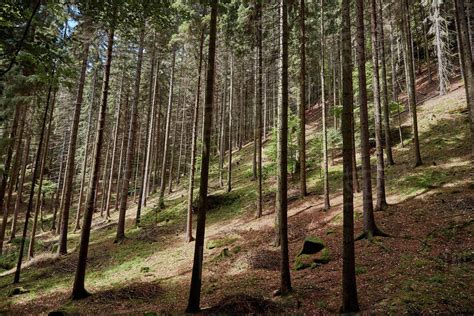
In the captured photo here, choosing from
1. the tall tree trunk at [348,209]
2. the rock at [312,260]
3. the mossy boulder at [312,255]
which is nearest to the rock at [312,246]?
the mossy boulder at [312,255]

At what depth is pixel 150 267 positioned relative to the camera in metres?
14.7

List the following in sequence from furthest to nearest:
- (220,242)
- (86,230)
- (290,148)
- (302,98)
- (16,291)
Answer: (290,148) < (302,98) < (220,242) < (16,291) < (86,230)

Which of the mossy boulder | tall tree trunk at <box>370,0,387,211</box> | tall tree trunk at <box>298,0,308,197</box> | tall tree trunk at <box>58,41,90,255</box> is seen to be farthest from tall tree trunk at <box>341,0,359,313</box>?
tall tree trunk at <box>58,41,90,255</box>

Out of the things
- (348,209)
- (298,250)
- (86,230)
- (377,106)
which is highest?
(377,106)

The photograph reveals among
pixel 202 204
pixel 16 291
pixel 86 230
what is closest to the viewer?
pixel 202 204

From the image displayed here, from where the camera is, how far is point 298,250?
41.9 ft

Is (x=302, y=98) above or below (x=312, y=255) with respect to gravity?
above

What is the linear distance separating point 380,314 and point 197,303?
441cm

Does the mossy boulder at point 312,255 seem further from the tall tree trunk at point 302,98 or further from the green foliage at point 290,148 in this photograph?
the green foliage at point 290,148

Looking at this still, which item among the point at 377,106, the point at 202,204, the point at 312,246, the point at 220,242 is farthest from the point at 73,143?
the point at 377,106

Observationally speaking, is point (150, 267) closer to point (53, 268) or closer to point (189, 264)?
point (189, 264)

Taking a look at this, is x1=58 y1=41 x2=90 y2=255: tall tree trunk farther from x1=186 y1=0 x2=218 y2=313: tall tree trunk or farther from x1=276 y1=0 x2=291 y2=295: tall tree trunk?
x1=276 y1=0 x2=291 y2=295: tall tree trunk

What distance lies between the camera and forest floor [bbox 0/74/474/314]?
760cm

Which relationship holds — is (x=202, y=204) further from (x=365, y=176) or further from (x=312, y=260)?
(x=365, y=176)
